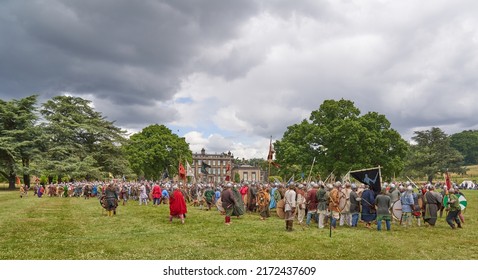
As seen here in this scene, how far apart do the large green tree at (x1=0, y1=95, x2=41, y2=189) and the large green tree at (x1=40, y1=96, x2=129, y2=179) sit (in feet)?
5.63

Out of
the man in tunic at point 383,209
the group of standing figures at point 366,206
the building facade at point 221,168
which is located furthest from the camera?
the building facade at point 221,168

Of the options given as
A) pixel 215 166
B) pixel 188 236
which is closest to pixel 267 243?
pixel 188 236

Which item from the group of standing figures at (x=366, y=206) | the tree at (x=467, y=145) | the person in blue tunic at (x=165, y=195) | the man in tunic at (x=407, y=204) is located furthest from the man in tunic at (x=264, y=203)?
the tree at (x=467, y=145)

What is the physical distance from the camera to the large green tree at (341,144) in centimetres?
4531

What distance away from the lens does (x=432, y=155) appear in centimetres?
7869

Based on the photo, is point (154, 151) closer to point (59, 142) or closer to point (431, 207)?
point (59, 142)

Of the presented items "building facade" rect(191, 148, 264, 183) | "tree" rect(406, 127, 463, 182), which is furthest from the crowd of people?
"building facade" rect(191, 148, 264, 183)

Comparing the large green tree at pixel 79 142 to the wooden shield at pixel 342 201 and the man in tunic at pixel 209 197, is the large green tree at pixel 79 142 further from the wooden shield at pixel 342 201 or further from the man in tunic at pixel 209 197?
the wooden shield at pixel 342 201

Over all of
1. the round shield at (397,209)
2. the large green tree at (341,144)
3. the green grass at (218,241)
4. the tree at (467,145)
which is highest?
the tree at (467,145)

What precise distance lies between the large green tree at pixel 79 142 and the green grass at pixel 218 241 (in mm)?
33636

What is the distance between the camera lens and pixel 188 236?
44.5ft

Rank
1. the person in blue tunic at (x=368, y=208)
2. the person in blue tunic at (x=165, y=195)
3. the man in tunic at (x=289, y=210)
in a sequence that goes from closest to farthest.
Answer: the man in tunic at (x=289, y=210) < the person in blue tunic at (x=368, y=208) < the person in blue tunic at (x=165, y=195)

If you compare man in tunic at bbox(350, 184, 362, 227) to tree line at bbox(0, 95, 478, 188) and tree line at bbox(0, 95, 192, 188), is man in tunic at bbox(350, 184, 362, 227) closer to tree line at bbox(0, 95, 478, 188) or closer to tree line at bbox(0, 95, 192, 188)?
tree line at bbox(0, 95, 478, 188)

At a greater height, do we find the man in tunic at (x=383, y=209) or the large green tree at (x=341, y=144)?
the large green tree at (x=341, y=144)
